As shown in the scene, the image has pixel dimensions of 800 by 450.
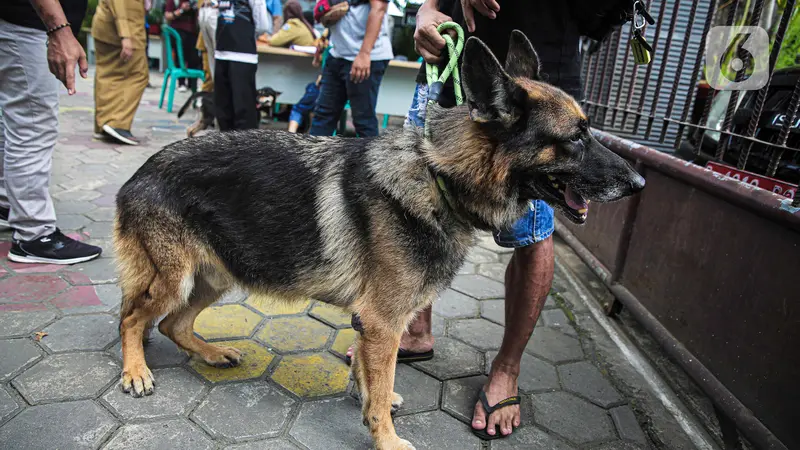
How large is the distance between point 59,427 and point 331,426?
1195mm

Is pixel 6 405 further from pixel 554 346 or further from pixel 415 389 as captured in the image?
pixel 554 346

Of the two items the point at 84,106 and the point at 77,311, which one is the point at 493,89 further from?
the point at 84,106

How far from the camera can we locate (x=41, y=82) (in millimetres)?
3324

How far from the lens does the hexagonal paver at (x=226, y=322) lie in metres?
3.09

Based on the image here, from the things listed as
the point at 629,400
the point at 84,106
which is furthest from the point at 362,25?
the point at 84,106

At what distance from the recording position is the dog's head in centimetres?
186

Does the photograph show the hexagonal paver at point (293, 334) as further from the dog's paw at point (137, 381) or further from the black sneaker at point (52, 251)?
the black sneaker at point (52, 251)

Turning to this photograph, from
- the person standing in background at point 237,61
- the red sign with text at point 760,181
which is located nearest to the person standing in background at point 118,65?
the person standing in background at point 237,61

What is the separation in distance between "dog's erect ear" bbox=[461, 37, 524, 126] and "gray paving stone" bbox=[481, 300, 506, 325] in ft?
6.56

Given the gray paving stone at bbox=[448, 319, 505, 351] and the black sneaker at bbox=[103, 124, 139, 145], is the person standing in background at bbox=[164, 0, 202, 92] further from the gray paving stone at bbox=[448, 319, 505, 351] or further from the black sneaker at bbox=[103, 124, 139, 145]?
the gray paving stone at bbox=[448, 319, 505, 351]

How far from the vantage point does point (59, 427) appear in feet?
7.06

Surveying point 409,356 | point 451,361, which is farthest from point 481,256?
point 409,356

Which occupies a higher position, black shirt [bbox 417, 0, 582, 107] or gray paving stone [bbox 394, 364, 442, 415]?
black shirt [bbox 417, 0, 582, 107]

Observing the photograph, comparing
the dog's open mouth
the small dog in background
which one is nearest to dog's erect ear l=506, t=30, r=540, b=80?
the dog's open mouth
